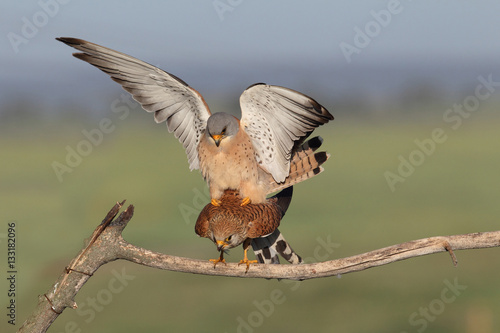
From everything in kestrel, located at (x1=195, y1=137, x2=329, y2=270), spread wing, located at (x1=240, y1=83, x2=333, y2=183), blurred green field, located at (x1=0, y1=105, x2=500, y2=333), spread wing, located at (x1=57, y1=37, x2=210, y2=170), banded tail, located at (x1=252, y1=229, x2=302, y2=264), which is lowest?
blurred green field, located at (x1=0, y1=105, x2=500, y2=333)

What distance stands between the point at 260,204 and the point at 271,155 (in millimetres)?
534

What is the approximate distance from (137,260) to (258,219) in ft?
4.12

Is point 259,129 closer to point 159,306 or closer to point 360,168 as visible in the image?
point 159,306

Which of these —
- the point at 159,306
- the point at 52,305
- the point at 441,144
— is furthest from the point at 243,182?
the point at 441,144

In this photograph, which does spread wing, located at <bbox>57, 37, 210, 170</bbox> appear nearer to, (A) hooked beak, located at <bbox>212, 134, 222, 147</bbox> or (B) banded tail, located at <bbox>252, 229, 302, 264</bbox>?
(A) hooked beak, located at <bbox>212, 134, 222, 147</bbox>

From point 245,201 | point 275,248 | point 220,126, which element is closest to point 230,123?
point 220,126

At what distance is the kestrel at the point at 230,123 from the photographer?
659 cm

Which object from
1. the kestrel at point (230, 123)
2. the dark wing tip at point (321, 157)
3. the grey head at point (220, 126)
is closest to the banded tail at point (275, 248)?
the kestrel at point (230, 123)

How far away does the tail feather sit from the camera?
7.15 m

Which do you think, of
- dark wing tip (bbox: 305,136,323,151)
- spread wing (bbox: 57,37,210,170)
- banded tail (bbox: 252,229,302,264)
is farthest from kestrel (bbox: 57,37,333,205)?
banded tail (bbox: 252,229,302,264)

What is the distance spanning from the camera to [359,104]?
9325 centimetres

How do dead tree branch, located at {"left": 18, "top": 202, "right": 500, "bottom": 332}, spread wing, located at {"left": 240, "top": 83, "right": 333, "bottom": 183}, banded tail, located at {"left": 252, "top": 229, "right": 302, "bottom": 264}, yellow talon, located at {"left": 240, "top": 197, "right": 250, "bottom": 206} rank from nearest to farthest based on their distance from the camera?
dead tree branch, located at {"left": 18, "top": 202, "right": 500, "bottom": 332}
spread wing, located at {"left": 240, "top": 83, "right": 333, "bottom": 183}
yellow talon, located at {"left": 240, "top": 197, "right": 250, "bottom": 206}
banded tail, located at {"left": 252, "top": 229, "right": 302, "bottom": 264}

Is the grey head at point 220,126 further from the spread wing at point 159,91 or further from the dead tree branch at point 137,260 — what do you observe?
the dead tree branch at point 137,260

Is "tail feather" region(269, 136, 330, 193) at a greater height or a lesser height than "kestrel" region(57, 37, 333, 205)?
lesser
